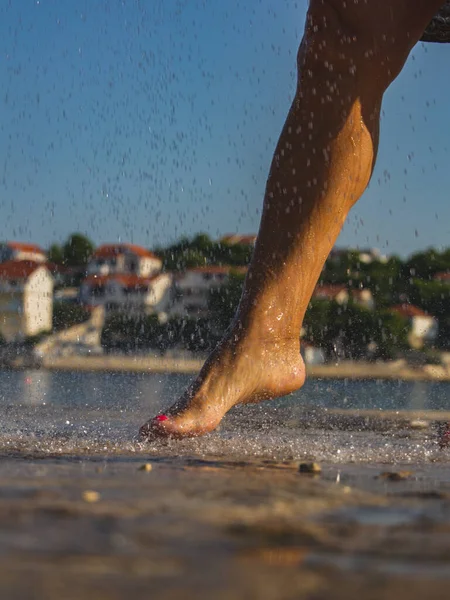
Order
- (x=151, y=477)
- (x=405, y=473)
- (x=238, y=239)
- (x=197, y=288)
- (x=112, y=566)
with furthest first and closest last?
(x=238, y=239) < (x=197, y=288) < (x=405, y=473) < (x=151, y=477) < (x=112, y=566)

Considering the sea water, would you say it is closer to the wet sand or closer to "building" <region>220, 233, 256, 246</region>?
the wet sand

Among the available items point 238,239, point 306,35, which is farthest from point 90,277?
point 306,35

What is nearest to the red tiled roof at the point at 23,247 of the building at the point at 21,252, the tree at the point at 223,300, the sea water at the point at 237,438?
the building at the point at 21,252

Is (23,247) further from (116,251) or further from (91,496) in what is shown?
(91,496)

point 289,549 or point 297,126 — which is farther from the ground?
point 297,126

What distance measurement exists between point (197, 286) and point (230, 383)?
64.0 m

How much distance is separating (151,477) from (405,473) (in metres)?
0.42

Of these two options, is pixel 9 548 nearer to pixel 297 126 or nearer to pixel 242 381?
pixel 242 381

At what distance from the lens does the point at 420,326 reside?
2413 inches

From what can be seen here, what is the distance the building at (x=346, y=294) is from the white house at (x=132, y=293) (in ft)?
37.0

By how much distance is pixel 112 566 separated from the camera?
0.78 meters

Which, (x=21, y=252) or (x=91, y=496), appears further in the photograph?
(x=21, y=252)

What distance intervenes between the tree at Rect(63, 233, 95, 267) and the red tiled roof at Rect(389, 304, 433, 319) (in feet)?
78.9

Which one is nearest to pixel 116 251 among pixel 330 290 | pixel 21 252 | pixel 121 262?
pixel 121 262
